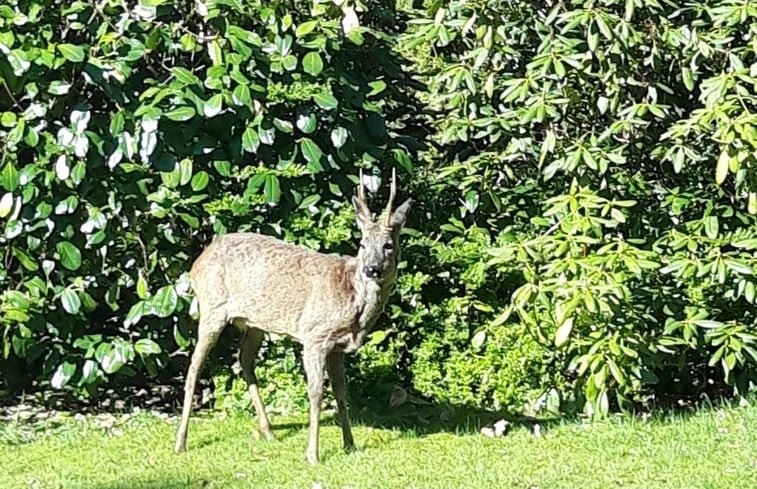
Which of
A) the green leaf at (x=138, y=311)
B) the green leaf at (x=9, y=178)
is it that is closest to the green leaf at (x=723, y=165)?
the green leaf at (x=138, y=311)

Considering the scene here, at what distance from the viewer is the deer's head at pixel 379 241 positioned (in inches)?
253

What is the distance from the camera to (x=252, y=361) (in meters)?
7.46

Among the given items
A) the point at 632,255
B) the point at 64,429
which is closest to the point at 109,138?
the point at 64,429

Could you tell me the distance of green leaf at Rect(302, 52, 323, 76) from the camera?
→ 721 cm

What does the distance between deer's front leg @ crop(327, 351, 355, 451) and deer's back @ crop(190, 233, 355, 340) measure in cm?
28

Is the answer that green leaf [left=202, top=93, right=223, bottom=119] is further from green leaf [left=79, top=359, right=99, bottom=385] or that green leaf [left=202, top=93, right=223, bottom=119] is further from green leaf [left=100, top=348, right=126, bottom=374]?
green leaf [left=79, top=359, right=99, bottom=385]

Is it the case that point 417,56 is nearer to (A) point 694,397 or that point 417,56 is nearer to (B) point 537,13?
(B) point 537,13

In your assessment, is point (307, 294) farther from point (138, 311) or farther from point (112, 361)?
point (112, 361)

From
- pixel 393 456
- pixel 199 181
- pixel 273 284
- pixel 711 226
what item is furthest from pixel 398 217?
pixel 711 226

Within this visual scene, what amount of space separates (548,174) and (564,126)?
56cm

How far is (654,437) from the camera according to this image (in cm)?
691

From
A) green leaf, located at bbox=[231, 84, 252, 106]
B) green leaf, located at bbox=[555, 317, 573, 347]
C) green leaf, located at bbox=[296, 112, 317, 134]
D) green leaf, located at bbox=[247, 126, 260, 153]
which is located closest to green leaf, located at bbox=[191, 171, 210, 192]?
green leaf, located at bbox=[247, 126, 260, 153]

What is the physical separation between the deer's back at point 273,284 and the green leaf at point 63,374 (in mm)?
1038

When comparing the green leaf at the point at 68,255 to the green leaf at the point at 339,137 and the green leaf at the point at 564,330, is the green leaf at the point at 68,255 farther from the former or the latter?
the green leaf at the point at 564,330
